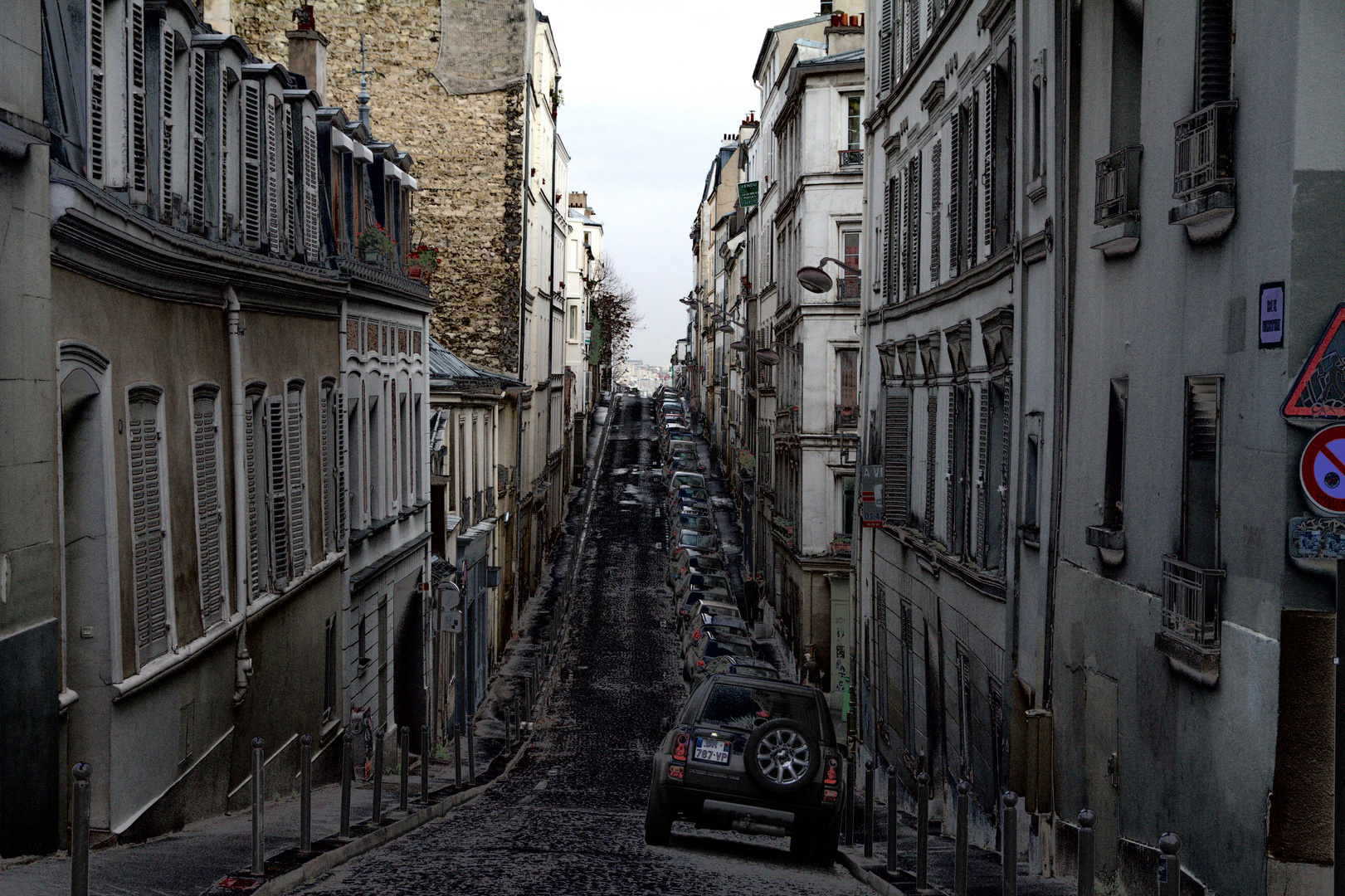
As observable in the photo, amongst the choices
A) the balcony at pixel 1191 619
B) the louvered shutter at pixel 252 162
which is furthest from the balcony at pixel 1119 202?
the louvered shutter at pixel 252 162

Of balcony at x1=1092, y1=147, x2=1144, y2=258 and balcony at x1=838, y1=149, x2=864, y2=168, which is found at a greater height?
balcony at x1=838, y1=149, x2=864, y2=168

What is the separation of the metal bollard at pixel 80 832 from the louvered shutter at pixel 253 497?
7039 millimetres

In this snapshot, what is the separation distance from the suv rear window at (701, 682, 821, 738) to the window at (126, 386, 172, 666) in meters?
4.72

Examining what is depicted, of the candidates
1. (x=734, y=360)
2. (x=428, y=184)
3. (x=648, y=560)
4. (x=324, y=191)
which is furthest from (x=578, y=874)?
(x=734, y=360)

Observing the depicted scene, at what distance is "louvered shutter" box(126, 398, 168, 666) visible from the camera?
35.4 ft

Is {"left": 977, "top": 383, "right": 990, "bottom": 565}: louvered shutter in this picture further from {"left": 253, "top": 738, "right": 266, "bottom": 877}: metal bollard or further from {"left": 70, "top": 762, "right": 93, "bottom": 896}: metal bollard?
{"left": 70, "top": 762, "right": 93, "bottom": 896}: metal bollard

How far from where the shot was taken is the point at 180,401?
39.5ft

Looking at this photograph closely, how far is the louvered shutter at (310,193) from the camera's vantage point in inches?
677

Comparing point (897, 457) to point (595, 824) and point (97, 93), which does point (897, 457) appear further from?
point (97, 93)

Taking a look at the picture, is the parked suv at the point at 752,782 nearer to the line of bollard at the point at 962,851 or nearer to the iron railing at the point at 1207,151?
the line of bollard at the point at 962,851

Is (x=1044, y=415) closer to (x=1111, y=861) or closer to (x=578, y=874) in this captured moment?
(x=1111, y=861)

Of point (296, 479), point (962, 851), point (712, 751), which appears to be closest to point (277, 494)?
point (296, 479)

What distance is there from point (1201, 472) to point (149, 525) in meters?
7.46

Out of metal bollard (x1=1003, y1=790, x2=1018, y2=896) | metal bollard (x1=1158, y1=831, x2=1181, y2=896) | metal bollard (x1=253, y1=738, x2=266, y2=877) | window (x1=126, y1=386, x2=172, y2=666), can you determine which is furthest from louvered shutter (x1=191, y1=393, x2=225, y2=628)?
metal bollard (x1=1158, y1=831, x2=1181, y2=896)
